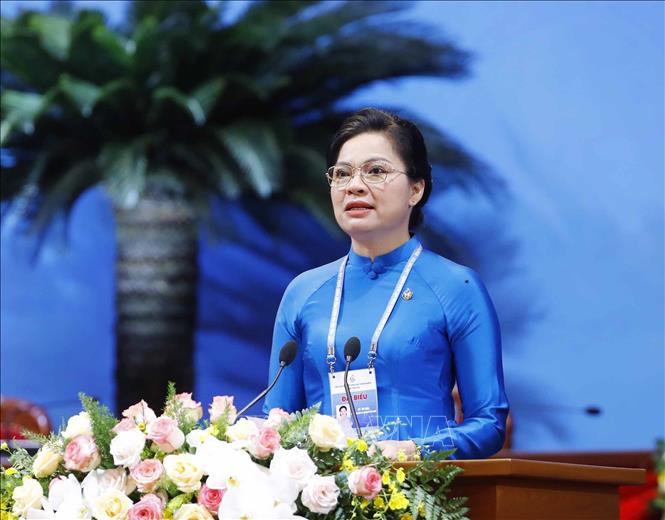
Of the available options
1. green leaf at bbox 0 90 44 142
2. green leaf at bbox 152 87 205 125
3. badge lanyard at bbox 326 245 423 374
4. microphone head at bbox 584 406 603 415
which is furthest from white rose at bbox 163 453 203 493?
green leaf at bbox 0 90 44 142

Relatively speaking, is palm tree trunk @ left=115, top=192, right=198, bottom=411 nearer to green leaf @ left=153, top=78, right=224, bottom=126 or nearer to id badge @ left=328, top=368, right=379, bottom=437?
green leaf @ left=153, top=78, right=224, bottom=126

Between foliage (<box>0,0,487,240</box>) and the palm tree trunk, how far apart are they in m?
0.21

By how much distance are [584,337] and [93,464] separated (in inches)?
219

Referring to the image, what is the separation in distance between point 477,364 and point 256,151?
4.79 metres

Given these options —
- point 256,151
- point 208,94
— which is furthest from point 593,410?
point 208,94

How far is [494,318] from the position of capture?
270 cm

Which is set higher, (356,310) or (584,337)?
(584,337)

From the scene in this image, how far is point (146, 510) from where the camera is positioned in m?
2.08

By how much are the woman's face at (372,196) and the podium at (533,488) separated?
29.6 inches

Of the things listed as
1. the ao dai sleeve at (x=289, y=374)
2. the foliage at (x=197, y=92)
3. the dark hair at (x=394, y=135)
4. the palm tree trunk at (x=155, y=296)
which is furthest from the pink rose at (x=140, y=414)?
the palm tree trunk at (x=155, y=296)

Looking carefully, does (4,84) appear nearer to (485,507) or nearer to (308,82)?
(308,82)

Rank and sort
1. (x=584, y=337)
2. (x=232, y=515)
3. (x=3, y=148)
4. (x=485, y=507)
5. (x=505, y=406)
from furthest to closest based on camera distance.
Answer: (x=3, y=148) → (x=584, y=337) → (x=505, y=406) → (x=485, y=507) → (x=232, y=515)

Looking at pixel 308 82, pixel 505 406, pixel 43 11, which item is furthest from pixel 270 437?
pixel 43 11

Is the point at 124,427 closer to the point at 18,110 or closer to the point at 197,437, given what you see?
the point at 197,437
